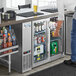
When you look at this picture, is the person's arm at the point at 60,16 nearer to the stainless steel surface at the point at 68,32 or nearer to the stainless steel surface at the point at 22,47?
the stainless steel surface at the point at 68,32

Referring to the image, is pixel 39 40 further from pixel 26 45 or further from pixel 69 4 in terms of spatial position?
pixel 69 4

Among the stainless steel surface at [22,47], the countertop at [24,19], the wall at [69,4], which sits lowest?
the stainless steel surface at [22,47]

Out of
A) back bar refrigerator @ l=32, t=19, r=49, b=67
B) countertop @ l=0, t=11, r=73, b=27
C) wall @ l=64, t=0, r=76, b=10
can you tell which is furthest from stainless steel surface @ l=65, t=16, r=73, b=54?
back bar refrigerator @ l=32, t=19, r=49, b=67

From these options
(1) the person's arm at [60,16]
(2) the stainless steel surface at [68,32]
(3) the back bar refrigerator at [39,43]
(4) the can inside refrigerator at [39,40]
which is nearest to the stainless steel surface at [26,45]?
(3) the back bar refrigerator at [39,43]

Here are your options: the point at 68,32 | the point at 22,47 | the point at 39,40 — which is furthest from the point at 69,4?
the point at 22,47

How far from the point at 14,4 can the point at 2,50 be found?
2.07 meters

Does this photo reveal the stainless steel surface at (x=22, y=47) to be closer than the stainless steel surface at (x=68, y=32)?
Yes

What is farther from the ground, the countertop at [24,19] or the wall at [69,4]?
the wall at [69,4]

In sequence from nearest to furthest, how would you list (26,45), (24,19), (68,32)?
(24,19), (26,45), (68,32)

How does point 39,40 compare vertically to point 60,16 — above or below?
below

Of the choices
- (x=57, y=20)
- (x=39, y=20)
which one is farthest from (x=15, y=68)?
(x=57, y=20)

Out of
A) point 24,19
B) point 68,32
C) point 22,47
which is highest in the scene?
point 24,19

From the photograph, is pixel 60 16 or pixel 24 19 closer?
pixel 24 19

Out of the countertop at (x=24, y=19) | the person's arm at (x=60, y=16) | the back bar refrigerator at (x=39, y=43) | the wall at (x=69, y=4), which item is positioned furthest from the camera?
the wall at (x=69, y=4)
